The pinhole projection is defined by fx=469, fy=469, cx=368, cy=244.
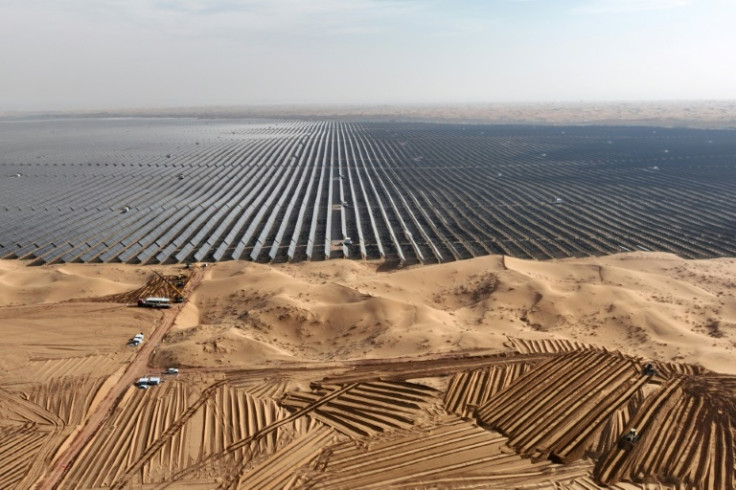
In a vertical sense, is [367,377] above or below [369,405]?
above

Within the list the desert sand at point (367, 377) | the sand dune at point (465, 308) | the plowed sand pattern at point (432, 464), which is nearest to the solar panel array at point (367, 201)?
the sand dune at point (465, 308)

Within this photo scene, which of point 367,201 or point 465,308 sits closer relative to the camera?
point 465,308

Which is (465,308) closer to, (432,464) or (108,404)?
(432,464)

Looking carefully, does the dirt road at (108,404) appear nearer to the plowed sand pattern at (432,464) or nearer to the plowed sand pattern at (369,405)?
the plowed sand pattern at (369,405)

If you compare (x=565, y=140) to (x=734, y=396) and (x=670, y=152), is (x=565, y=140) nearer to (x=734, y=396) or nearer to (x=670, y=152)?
(x=670, y=152)

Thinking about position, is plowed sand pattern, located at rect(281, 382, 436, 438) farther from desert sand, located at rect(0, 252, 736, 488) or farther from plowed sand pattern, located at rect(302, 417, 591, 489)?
plowed sand pattern, located at rect(302, 417, 591, 489)

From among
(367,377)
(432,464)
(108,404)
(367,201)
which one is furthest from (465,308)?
(367,201)

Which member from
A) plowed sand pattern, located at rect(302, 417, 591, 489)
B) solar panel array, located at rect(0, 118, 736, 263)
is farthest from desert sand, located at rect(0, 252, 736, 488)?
solar panel array, located at rect(0, 118, 736, 263)
